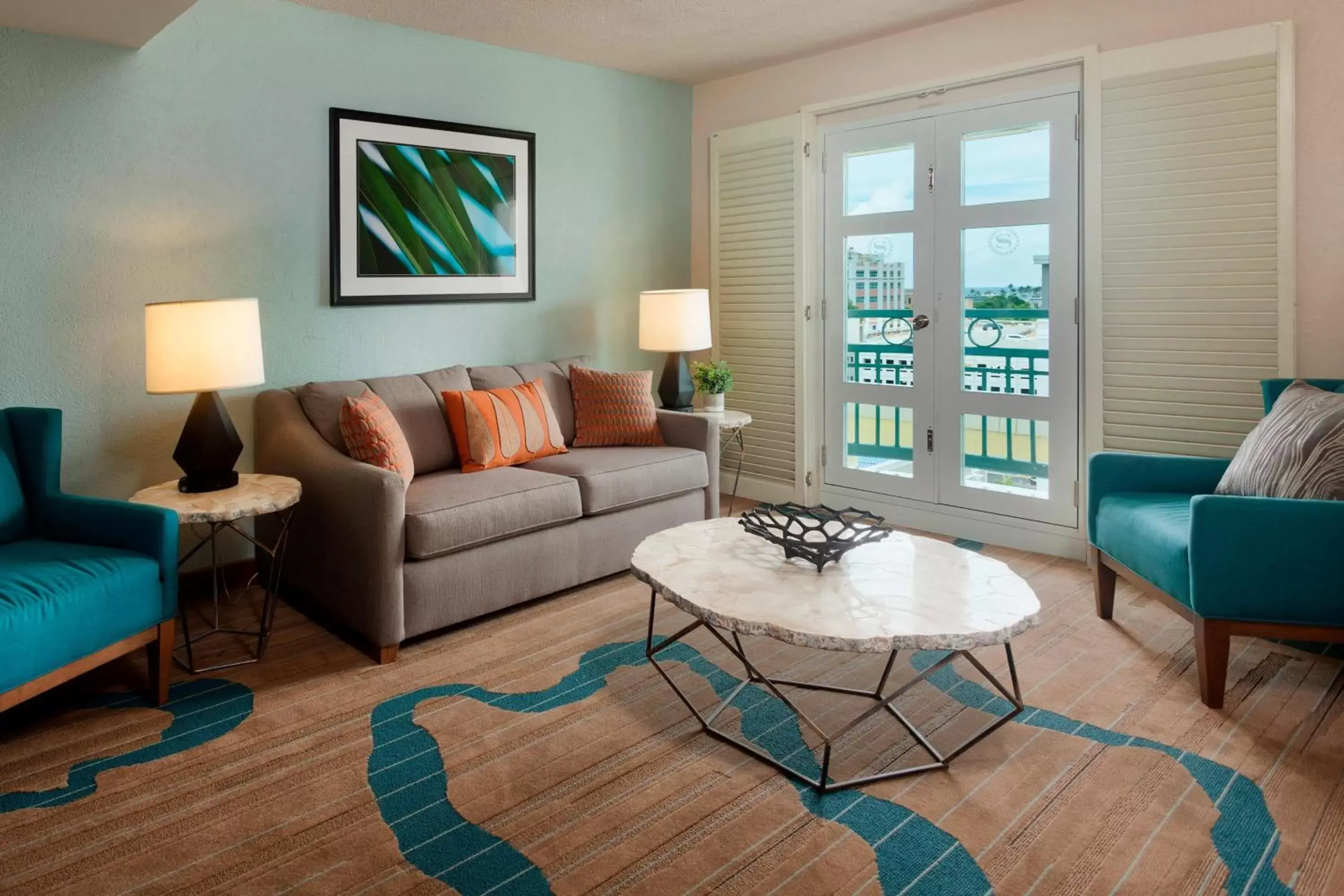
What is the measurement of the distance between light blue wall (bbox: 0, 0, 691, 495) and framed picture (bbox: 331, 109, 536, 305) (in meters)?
0.07

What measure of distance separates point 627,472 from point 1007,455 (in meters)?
1.81

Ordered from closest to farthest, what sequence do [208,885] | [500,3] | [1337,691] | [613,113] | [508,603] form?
[208,885] → [1337,691] → [508,603] → [500,3] → [613,113]

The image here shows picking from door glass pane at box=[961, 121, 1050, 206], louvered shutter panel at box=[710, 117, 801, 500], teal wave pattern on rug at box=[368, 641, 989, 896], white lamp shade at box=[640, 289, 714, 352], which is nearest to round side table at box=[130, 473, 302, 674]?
teal wave pattern on rug at box=[368, 641, 989, 896]

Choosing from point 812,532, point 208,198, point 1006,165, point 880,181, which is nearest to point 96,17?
point 208,198

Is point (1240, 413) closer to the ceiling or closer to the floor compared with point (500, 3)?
closer to the floor

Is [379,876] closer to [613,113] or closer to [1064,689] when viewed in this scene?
[1064,689]

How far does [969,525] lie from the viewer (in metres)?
4.40

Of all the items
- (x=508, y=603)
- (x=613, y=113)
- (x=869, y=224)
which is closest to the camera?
(x=508, y=603)

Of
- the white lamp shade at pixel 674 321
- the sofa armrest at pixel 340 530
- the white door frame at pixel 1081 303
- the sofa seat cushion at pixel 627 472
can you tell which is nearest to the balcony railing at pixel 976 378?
the white door frame at pixel 1081 303

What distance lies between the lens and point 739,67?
4961mm

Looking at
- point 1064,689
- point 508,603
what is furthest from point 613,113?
point 1064,689

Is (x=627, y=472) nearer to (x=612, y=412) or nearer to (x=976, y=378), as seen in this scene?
(x=612, y=412)

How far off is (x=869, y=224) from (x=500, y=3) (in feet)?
6.68

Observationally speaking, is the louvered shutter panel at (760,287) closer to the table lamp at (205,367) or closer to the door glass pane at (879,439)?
the door glass pane at (879,439)
